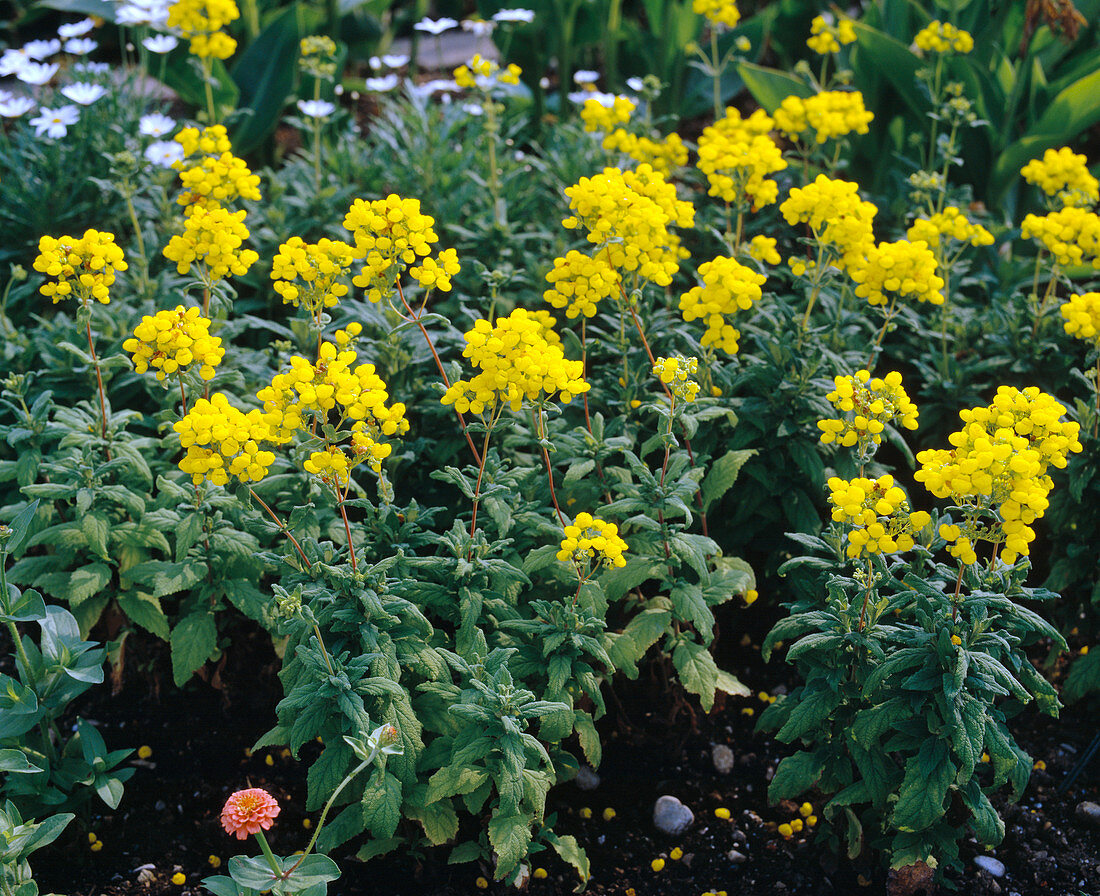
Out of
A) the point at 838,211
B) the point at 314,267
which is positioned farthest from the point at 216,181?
the point at 838,211

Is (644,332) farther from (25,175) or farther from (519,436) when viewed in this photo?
(25,175)

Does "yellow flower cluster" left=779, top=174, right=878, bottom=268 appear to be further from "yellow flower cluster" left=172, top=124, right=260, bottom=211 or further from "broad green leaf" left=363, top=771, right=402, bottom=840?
"broad green leaf" left=363, top=771, right=402, bottom=840

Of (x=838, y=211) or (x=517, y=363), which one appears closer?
(x=517, y=363)

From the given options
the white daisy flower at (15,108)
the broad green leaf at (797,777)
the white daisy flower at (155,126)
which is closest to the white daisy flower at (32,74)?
the white daisy flower at (15,108)

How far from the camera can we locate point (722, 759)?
8.34 ft

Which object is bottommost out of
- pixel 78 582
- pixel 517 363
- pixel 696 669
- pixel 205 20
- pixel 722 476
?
pixel 696 669

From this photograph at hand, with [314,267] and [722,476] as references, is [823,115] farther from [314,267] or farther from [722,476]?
[314,267]

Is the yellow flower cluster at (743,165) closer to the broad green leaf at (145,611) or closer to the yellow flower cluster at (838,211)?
the yellow flower cluster at (838,211)

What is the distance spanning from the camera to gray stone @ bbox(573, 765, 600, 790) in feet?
8.13

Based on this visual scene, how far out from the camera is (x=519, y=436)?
98.2 inches

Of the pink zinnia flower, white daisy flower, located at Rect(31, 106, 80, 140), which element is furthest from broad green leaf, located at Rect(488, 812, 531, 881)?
white daisy flower, located at Rect(31, 106, 80, 140)

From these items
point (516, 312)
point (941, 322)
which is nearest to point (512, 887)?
point (516, 312)

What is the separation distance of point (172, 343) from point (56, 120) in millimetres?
2217

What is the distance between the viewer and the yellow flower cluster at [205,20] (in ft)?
11.1
